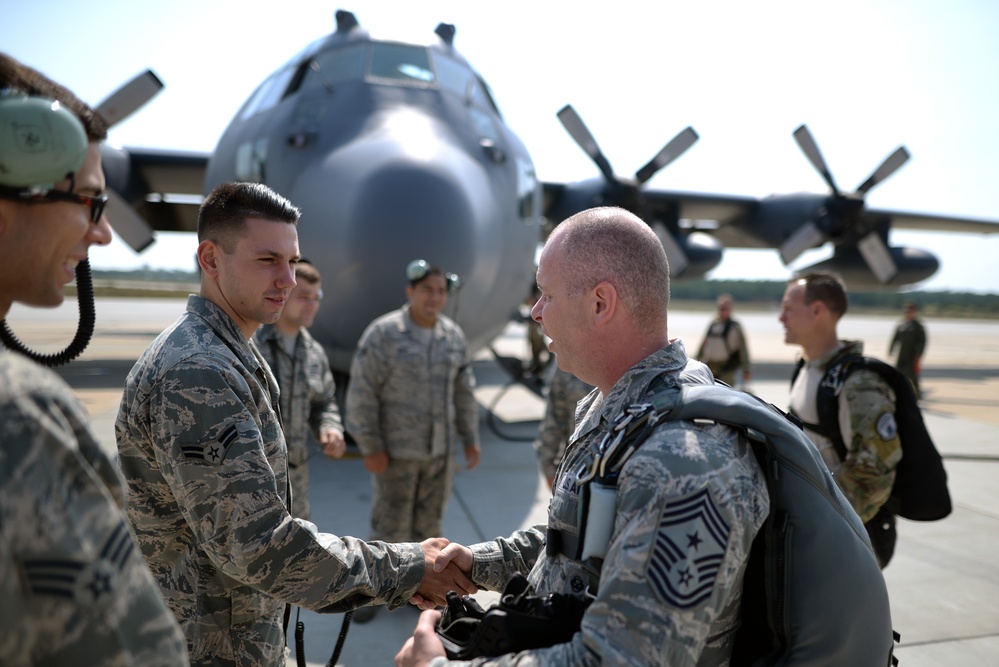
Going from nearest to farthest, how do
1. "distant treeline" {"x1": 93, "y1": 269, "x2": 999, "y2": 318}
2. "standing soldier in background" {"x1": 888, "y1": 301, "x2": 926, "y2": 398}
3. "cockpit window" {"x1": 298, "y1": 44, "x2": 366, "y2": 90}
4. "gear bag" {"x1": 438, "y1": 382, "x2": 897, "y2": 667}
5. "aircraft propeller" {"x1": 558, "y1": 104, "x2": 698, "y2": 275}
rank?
1. "gear bag" {"x1": 438, "y1": 382, "x2": 897, "y2": 667}
2. "cockpit window" {"x1": 298, "y1": 44, "x2": 366, "y2": 90}
3. "aircraft propeller" {"x1": 558, "y1": 104, "x2": 698, "y2": 275}
4. "standing soldier in background" {"x1": 888, "y1": 301, "x2": 926, "y2": 398}
5. "distant treeline" {"x1": 93, "y1": 269, "x2": 999, "y2": 318}

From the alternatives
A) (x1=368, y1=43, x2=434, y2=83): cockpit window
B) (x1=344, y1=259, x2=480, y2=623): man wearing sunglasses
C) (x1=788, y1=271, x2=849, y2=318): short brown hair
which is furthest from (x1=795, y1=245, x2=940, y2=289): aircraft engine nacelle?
(x1=344, y1=259, x2=480, y2=623): man wearing sunglasses

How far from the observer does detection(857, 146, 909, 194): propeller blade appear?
12578 millimetres

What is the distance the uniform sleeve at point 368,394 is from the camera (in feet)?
14.1

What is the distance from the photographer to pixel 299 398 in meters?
3.85

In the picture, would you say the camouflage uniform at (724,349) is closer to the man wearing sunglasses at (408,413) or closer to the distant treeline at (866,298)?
the man wearing sunglasses at (408,413)

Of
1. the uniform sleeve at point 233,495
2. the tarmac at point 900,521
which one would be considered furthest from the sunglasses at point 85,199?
the tarmac at point 900,521

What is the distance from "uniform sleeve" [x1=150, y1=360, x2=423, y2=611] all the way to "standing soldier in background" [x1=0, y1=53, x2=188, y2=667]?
0.72 meters

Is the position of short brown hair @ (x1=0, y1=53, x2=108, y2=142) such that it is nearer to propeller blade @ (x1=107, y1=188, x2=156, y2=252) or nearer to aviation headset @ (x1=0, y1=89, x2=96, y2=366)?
aviation headset @ (x1=0, y1=89, x2=96, y2=366)

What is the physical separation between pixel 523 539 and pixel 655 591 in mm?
925

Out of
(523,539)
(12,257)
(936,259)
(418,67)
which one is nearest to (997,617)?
(523,539)

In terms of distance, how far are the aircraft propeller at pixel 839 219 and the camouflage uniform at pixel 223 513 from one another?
40.8 ft

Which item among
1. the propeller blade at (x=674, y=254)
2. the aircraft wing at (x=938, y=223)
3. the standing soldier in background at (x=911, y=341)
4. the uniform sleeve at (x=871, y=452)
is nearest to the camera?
the uniform sleeve at (x=871, y=452)

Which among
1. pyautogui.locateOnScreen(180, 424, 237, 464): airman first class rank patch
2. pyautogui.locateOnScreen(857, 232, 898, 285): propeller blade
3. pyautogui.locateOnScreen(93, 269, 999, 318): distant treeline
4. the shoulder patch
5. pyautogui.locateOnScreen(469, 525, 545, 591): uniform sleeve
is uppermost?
pyautogui.locateOnScreen(180, 424, 237, 464): airman first class rank patch

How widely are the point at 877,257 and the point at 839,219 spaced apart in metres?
1.37
